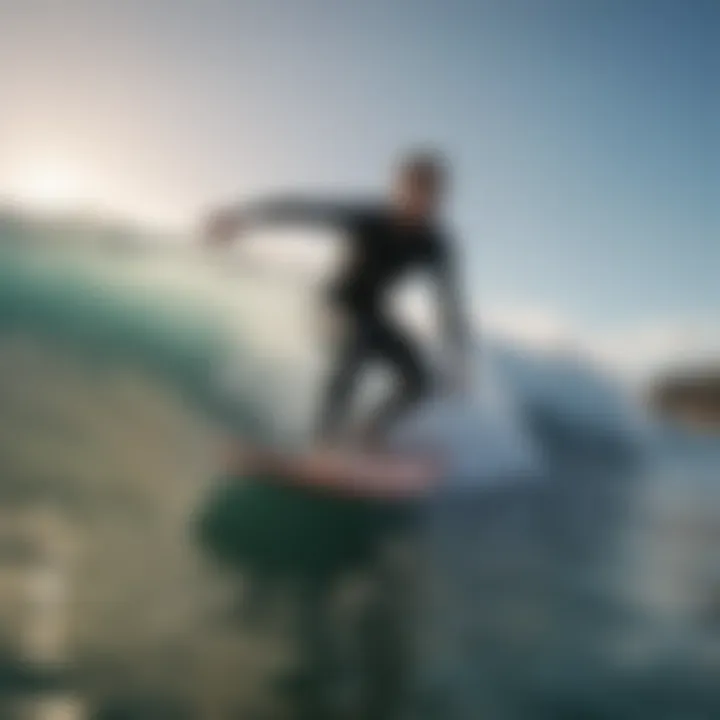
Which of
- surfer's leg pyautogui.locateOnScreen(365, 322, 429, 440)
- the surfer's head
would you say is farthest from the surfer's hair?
surfer's leg pyautogui.locateOnScreen(365, 322, 429, 440)

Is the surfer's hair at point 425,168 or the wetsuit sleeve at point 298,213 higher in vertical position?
the surfer's hair at point 425,168

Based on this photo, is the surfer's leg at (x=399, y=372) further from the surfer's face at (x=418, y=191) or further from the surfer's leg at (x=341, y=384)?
the surfer's face at (x=418, y=191)

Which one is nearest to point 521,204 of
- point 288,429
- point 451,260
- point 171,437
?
point 451,260

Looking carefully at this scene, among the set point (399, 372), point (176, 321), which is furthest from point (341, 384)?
point (176, 321)

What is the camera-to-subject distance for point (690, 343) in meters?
1.36

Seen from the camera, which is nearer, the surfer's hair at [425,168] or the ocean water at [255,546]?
the ocean water at [255,546]

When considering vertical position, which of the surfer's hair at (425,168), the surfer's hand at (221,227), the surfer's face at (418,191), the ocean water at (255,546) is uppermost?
the surfer's hair at (425,168)

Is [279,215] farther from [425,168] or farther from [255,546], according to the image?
[255,546]

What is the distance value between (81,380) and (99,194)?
22 cm

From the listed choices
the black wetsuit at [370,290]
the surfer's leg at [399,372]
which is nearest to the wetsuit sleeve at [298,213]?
the black wetsuit at [370,290]

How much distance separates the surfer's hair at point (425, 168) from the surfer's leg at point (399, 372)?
0.58 ft

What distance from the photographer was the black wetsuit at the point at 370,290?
1.25m

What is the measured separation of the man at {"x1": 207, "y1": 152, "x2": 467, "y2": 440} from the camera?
1.25 meters

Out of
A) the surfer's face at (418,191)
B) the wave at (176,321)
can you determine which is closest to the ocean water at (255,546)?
the wave at (176,321)
